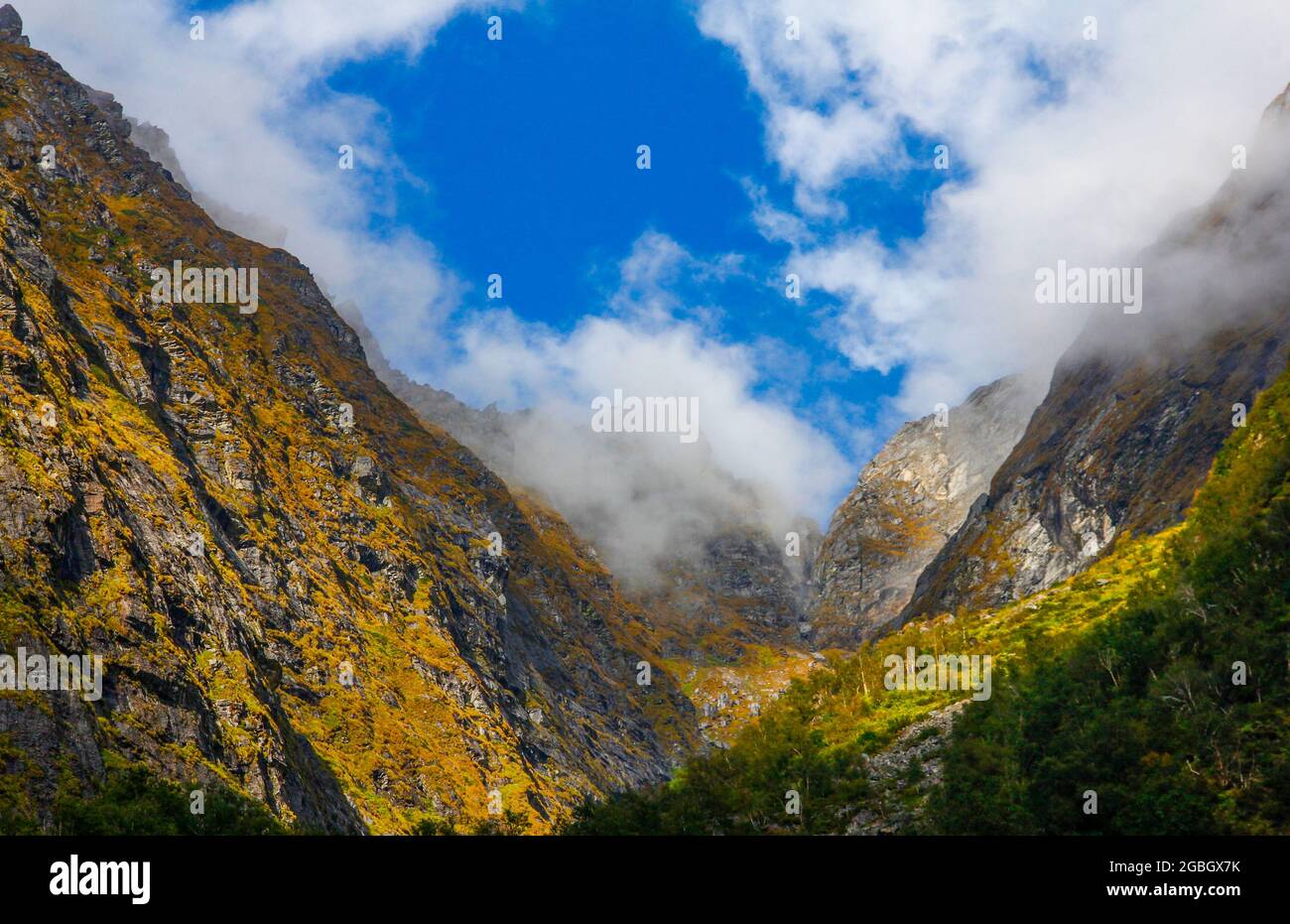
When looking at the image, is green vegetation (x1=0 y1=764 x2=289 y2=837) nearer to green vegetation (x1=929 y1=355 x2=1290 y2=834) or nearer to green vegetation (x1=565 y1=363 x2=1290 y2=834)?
green vegetation (x1=565 y1=363 x2=1290 y2=834)

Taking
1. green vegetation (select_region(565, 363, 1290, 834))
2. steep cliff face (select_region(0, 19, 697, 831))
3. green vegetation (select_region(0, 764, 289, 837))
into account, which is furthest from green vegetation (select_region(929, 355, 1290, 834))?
steep cliff face (select_region(0, 19, 697, 831))

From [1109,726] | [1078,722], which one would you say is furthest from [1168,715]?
[1078,722]

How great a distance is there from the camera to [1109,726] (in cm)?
5225

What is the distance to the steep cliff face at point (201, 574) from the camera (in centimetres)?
7875

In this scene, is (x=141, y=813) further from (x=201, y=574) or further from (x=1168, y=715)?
(x=1168, y=715)

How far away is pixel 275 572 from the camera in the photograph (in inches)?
5512

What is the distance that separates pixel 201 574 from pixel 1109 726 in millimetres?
96294

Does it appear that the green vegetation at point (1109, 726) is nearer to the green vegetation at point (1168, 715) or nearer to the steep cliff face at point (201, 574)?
the green vegetation at point (1168, 715)

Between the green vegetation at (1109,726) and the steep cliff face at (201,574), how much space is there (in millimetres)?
37459

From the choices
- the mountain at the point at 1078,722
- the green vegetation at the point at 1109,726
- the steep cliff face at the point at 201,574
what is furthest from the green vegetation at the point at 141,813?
the green vegetation at the point at 1109,726

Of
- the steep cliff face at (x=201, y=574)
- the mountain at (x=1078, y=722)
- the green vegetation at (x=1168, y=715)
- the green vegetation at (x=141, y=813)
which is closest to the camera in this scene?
the green vegetation at (x=1168, y=715)

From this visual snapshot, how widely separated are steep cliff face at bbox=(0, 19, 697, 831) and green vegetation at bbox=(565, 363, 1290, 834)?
3746cm
